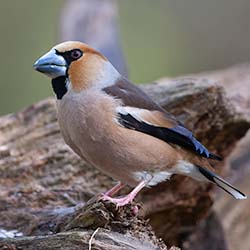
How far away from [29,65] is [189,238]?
21.2 feet

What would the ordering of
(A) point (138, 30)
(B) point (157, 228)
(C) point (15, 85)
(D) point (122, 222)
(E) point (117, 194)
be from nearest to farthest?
1. (D) point (122, 222)
2. (E) point (117, 194)
3. (B) point (157, 228)
4. (C) point (15, 85)
5. (A) point (138, 30)

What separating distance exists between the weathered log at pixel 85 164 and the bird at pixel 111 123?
558mm

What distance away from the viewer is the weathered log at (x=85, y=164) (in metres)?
4.75

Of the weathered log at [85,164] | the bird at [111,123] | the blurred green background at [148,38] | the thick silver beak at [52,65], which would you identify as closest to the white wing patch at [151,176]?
the bird at [111,123]

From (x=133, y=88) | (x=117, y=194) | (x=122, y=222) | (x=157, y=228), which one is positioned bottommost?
(x=157, y=228)

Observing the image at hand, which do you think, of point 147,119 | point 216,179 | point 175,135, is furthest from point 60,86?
point 216,179

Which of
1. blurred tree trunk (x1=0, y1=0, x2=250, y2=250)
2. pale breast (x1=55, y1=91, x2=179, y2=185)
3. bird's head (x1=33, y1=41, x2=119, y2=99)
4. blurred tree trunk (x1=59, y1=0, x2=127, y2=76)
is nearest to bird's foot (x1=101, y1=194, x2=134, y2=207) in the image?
pale breast (x1=55, y1=91, x2=179, y2=185)

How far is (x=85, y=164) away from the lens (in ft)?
16.2

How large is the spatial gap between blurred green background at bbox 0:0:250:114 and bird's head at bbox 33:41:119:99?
6.68 m

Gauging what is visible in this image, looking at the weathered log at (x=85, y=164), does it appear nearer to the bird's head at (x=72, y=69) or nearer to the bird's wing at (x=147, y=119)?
the bird's wing at (x=147, y=119)

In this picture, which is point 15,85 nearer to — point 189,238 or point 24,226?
point 189,238

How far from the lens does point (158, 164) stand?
4.20 metres

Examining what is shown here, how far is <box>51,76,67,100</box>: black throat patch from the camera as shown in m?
4.13

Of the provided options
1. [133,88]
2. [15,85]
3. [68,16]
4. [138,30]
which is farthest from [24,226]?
[138,30]
